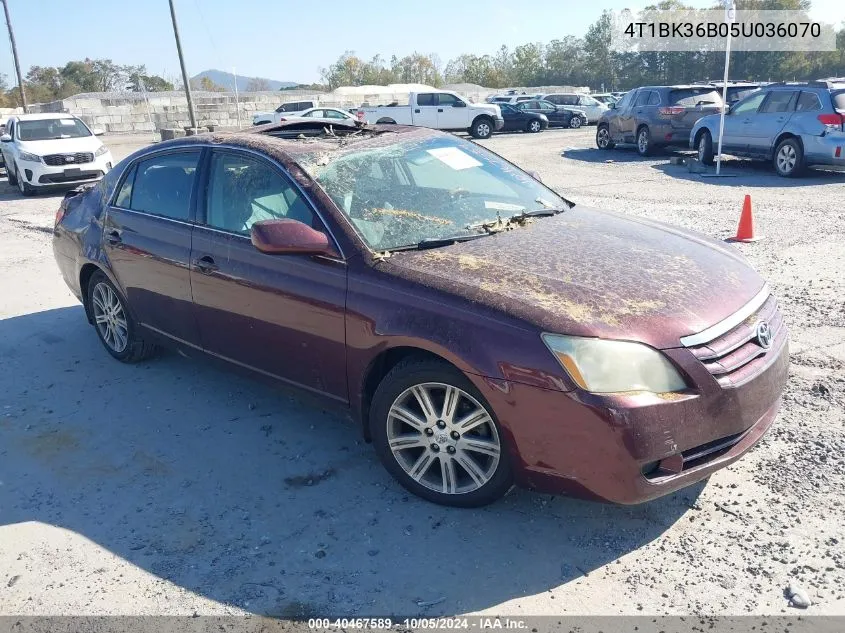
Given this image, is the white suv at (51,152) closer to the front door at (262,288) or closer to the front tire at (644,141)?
the front door at (262,288)

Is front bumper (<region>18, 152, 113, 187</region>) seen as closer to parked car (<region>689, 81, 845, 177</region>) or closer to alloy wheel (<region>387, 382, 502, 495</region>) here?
parked car (<region>689, 81, 845, 177</region>)

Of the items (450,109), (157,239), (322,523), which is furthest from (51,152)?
(450,109)

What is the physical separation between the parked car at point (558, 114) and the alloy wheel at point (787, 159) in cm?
1897

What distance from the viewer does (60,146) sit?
15.2 meters

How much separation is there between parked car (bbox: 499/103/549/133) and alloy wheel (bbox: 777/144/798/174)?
16977mm

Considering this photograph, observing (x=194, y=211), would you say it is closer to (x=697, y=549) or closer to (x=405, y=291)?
(x=405, y=291)

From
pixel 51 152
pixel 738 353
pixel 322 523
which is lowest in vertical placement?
pixel 322 523

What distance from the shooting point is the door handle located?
414cm

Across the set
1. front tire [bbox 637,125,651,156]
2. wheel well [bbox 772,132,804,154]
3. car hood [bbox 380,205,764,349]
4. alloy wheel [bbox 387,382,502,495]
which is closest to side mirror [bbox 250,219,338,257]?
car hood [bbox 380,205,764,349]

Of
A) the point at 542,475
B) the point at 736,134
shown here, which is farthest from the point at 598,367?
the point at 736,134

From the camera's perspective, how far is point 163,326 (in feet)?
15.5

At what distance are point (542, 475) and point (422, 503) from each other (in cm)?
72

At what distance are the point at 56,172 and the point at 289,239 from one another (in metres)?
13.7

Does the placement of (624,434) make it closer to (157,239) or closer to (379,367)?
(379,367)
